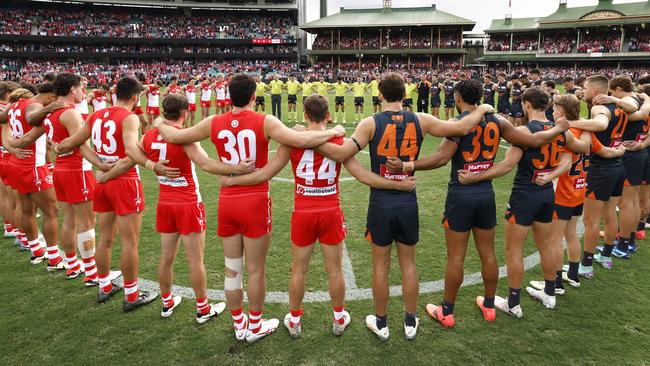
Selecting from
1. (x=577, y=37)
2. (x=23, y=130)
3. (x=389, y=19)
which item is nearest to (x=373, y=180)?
(x=23, y=130)

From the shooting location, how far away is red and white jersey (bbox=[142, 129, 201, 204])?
→ 437 centimetres

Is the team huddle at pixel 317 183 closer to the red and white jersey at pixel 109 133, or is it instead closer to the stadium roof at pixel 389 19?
the red and white jersey at pixel 109 133

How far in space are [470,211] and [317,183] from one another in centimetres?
172

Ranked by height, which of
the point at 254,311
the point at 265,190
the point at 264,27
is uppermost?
the point at 264,27

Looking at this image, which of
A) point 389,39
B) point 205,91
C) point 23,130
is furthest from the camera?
point 389,39

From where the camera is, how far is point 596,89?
5887 mm

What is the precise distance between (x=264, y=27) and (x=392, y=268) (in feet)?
222

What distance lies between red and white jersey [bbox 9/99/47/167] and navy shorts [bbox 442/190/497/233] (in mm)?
5827

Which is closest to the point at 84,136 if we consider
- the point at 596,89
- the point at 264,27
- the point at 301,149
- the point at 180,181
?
the point at 180,181

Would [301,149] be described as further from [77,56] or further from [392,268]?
[77,56]

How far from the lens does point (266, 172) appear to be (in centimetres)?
400

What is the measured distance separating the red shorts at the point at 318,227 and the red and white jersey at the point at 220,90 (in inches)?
722

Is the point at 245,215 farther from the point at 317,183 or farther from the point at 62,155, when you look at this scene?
the point at 62,155

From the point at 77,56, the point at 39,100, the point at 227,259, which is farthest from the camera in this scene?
the point at 77,56
